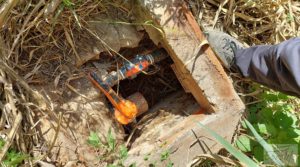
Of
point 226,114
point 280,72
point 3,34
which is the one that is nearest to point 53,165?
point 3,34

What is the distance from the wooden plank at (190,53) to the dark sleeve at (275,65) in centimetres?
16

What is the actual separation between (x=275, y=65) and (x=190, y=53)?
42 centimetres

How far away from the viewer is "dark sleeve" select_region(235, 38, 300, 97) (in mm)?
1994

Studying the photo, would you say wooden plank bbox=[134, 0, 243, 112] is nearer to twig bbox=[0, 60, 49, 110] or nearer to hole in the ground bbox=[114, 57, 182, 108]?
hole in the ground bbox=[114, 57, 182, 108]

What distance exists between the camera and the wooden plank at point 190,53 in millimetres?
2070

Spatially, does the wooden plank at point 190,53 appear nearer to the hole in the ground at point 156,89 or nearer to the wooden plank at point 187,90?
the wooden plank at point 187,90

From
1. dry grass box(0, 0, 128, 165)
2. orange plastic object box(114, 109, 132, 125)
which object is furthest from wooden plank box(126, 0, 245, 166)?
dry grass box(0, 0, 128, 165)

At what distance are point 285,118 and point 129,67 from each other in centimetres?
92

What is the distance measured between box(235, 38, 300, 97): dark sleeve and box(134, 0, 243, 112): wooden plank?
0.16 metres

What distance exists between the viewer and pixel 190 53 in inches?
84.0

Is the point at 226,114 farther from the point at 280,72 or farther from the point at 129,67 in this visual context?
the point at 129,67

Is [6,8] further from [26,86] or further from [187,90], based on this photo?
[187,90]

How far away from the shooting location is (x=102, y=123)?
2.17m

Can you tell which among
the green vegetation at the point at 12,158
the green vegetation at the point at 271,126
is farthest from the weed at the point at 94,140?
the green vegetation at the point at 271,126
